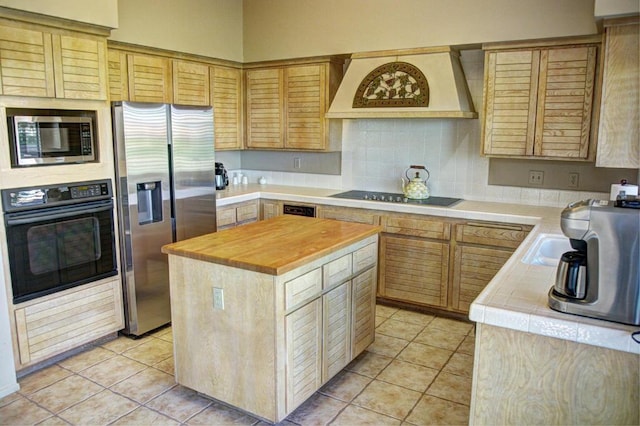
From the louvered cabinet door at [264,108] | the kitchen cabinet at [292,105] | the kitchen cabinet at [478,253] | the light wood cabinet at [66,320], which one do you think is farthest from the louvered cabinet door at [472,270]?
the light wood cabinet at [66,320]

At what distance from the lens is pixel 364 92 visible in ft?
13.9

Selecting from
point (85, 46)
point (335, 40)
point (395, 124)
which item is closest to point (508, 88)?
point (395, 124)

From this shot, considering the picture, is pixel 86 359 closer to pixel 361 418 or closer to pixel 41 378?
pixel 41 378

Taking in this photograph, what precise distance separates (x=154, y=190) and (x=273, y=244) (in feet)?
4.54

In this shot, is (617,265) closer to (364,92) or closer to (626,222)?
(626,222)

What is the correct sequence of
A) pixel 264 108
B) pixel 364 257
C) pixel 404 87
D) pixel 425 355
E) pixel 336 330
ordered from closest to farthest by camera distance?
pixel 336 330, pixel 364 257, pixel 425 355, pixel 404 87, pixel 264 108

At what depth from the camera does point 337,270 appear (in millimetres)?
2764

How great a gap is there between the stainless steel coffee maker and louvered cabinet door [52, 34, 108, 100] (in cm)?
298

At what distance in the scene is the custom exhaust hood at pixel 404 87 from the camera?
12.7 feet

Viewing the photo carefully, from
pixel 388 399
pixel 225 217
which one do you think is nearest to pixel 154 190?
pixel 225 217

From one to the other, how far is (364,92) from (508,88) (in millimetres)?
1212

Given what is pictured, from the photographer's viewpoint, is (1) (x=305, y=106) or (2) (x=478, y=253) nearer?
(2) (x=478, y=253)

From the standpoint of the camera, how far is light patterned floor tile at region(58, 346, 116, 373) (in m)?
3.14

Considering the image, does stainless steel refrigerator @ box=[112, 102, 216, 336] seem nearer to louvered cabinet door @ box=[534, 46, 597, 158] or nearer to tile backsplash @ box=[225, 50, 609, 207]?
tile backsplash @ box=[225, 50, 609, 207]
